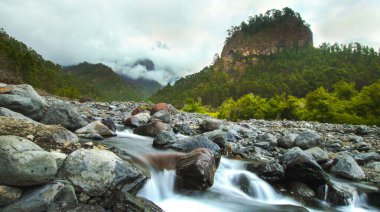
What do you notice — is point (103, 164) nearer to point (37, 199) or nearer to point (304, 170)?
point (37, 199)

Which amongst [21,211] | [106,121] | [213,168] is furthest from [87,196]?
[106,121]

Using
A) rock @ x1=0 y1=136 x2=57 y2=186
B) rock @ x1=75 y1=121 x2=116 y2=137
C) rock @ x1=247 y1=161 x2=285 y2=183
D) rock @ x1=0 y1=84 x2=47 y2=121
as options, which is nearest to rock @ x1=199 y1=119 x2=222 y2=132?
rock @ x1=75 y1=121 x2=116 y2=137

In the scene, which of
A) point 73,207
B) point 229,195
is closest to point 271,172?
point 229,195

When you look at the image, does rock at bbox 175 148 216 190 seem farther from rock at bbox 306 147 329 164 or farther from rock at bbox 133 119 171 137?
rock at bbox 133 119 171 137

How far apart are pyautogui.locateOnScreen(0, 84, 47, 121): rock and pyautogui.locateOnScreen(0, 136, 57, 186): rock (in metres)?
6.88

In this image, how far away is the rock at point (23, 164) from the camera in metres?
5.91

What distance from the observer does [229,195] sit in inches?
376

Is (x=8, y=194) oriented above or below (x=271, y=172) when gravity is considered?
below

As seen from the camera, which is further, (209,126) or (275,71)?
(275,71)

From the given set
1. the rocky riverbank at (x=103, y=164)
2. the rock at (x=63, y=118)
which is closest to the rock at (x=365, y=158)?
the rocky riverbank at (x=103, y=164)

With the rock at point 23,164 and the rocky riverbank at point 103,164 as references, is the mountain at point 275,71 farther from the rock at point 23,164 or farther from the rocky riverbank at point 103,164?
the rock at point 23,164

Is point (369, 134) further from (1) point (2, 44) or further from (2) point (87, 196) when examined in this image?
(1) point (2, 44)

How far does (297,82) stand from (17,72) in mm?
79752

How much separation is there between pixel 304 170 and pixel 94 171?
275 inches
